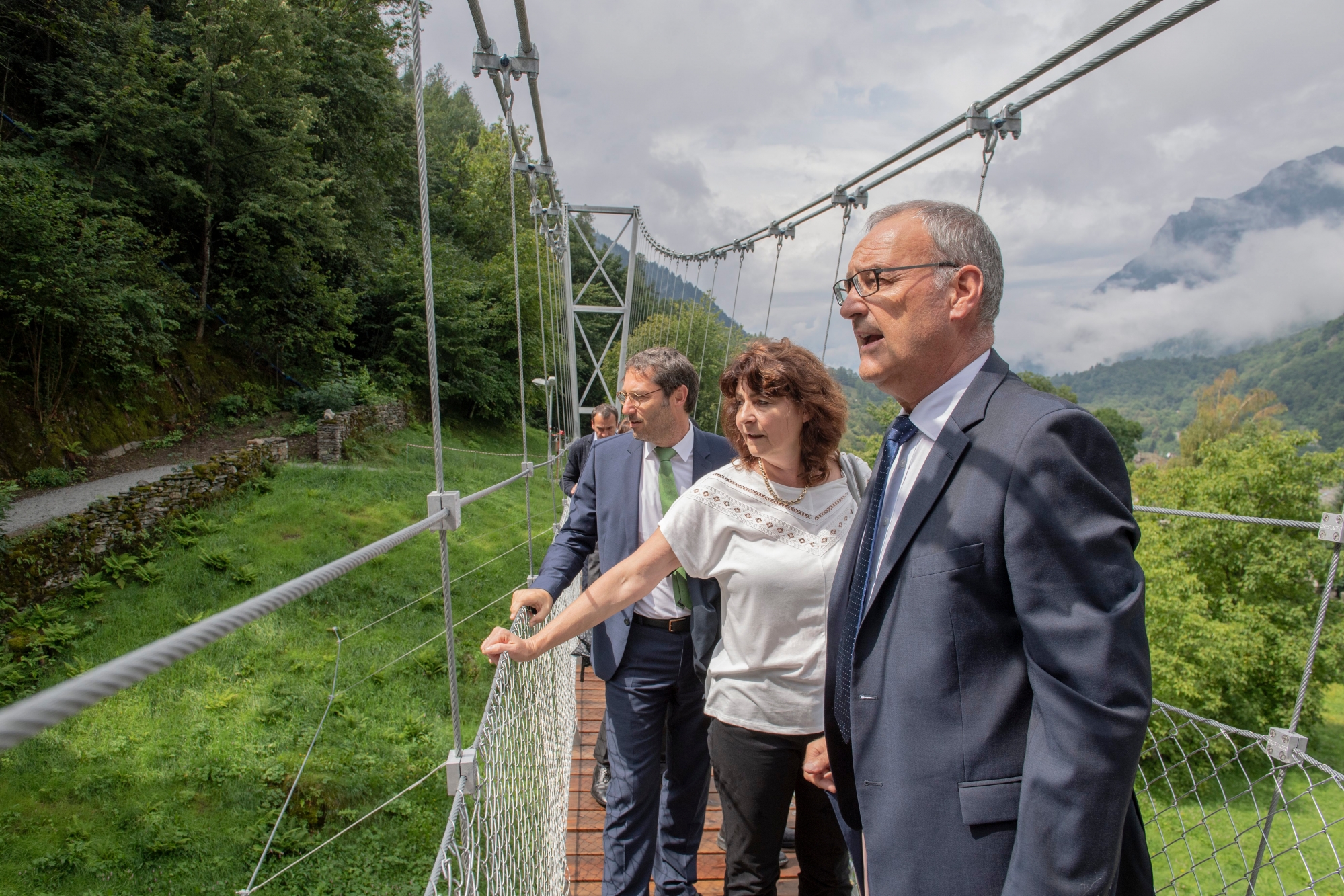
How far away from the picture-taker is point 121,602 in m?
7.41

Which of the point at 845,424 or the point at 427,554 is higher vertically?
the point at 845,424

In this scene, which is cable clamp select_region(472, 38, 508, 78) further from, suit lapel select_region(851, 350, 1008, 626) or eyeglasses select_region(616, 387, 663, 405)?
suit lapel select_region(851, 350, 1008, 626)

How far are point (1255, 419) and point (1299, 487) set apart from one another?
22023 millimetres

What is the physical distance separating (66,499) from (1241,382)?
136711 millimetres

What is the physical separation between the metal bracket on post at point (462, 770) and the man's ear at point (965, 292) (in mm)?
857

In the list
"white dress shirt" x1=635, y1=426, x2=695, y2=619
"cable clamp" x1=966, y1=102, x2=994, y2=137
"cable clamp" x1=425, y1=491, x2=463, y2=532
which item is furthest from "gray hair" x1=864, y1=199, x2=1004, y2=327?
"cable clamp" x1=966, y1=102, x2=994, y2=137

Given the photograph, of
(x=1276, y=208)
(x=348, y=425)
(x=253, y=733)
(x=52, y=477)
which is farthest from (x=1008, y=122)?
(x=1276, y=208)

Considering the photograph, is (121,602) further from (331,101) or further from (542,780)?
(331,101)

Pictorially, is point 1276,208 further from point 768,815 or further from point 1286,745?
point 768,815

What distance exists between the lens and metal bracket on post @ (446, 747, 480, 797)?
106cm

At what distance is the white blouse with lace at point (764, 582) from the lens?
1216 millimetres

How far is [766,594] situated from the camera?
1217 mm

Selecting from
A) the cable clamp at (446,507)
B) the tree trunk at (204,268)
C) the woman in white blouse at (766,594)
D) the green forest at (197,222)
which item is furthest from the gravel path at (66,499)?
the woman in white blouse at (766,594)

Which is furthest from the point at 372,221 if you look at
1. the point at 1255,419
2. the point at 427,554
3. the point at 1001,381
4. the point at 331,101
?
the point at 1255,419
